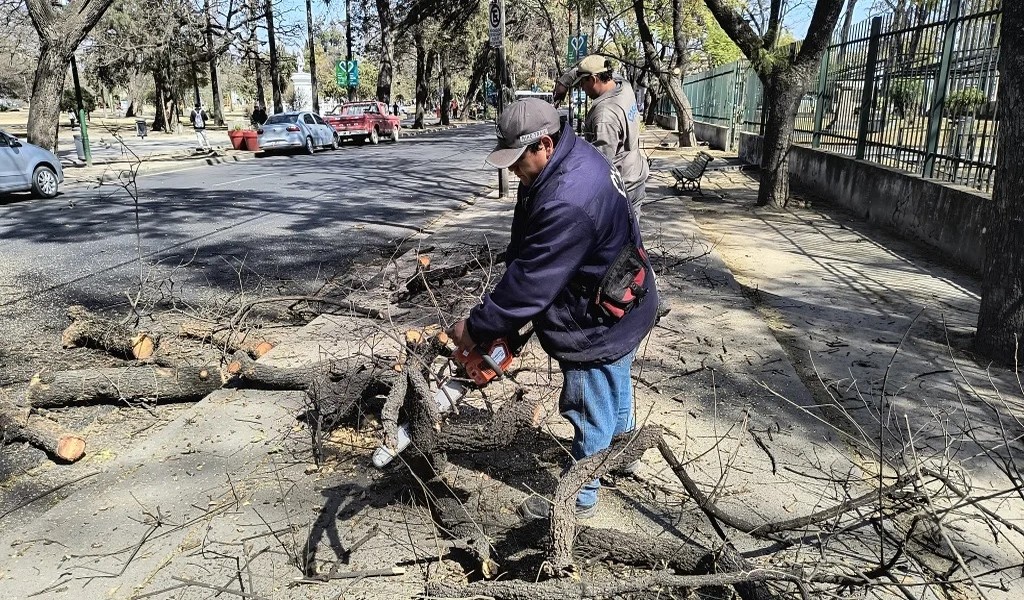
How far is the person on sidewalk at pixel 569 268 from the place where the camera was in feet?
8.14

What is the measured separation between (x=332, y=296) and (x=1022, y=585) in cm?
526

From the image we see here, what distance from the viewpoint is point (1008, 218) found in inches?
176

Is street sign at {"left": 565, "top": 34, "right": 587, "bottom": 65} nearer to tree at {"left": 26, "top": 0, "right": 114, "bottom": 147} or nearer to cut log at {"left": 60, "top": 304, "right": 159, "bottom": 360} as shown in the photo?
tree at {"left": 26, "top": 0, "right": 114, "bottom": 147}

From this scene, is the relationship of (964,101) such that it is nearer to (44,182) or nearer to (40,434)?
(40,434)

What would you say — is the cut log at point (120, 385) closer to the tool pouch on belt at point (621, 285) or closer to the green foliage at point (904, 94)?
the tool pouch on belt at point (621, 285)

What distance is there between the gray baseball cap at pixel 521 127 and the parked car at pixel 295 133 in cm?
2182

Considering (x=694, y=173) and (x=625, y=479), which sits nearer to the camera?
(x=625, y=479)

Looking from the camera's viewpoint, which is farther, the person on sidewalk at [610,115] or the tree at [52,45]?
the tree at [52,45]

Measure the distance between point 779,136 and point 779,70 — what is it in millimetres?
969

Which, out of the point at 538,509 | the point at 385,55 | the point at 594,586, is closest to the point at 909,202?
the point at 538,509

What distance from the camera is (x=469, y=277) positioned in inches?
243

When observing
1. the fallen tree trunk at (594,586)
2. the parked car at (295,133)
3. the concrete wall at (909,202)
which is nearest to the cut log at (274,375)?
the fallen tree trunk at (594,586)

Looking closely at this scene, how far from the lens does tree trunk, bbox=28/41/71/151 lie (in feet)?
51.9

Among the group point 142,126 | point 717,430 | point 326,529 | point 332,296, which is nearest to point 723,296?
point 717,430
